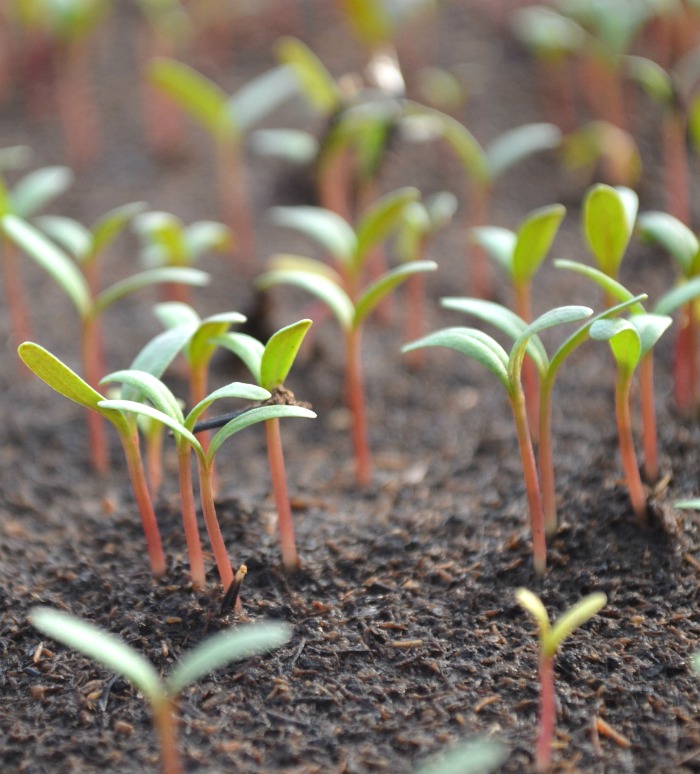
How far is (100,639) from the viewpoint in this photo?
0.89 metres

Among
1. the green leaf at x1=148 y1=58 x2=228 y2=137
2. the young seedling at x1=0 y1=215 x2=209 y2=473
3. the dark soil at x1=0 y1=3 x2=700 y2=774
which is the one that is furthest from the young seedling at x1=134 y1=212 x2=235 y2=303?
the green leaf at x1=148 y1=58 x2=228 y2=137

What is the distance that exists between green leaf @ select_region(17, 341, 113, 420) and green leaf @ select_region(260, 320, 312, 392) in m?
0.22

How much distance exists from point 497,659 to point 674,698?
0.22m

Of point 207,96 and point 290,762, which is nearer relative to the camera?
point 290,762

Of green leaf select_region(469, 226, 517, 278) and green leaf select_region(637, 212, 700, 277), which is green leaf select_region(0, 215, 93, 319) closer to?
green leaf select_region(469, 226, 517, 278)

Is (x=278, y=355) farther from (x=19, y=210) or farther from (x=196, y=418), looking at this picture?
(x=19, y=210)

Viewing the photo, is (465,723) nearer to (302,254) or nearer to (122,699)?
(122,699)

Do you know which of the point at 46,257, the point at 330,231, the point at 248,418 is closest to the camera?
the point at 248,418

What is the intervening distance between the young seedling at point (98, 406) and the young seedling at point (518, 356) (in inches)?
16.3

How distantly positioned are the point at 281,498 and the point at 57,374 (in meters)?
0.38

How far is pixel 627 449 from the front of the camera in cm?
137

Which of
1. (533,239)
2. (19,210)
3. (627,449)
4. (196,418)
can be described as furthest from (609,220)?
(19,210)

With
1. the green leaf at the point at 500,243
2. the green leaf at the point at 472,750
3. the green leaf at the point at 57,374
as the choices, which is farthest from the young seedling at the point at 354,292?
the green leaf at the point at 472,750

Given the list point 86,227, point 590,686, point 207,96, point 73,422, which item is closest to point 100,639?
point 590,686
